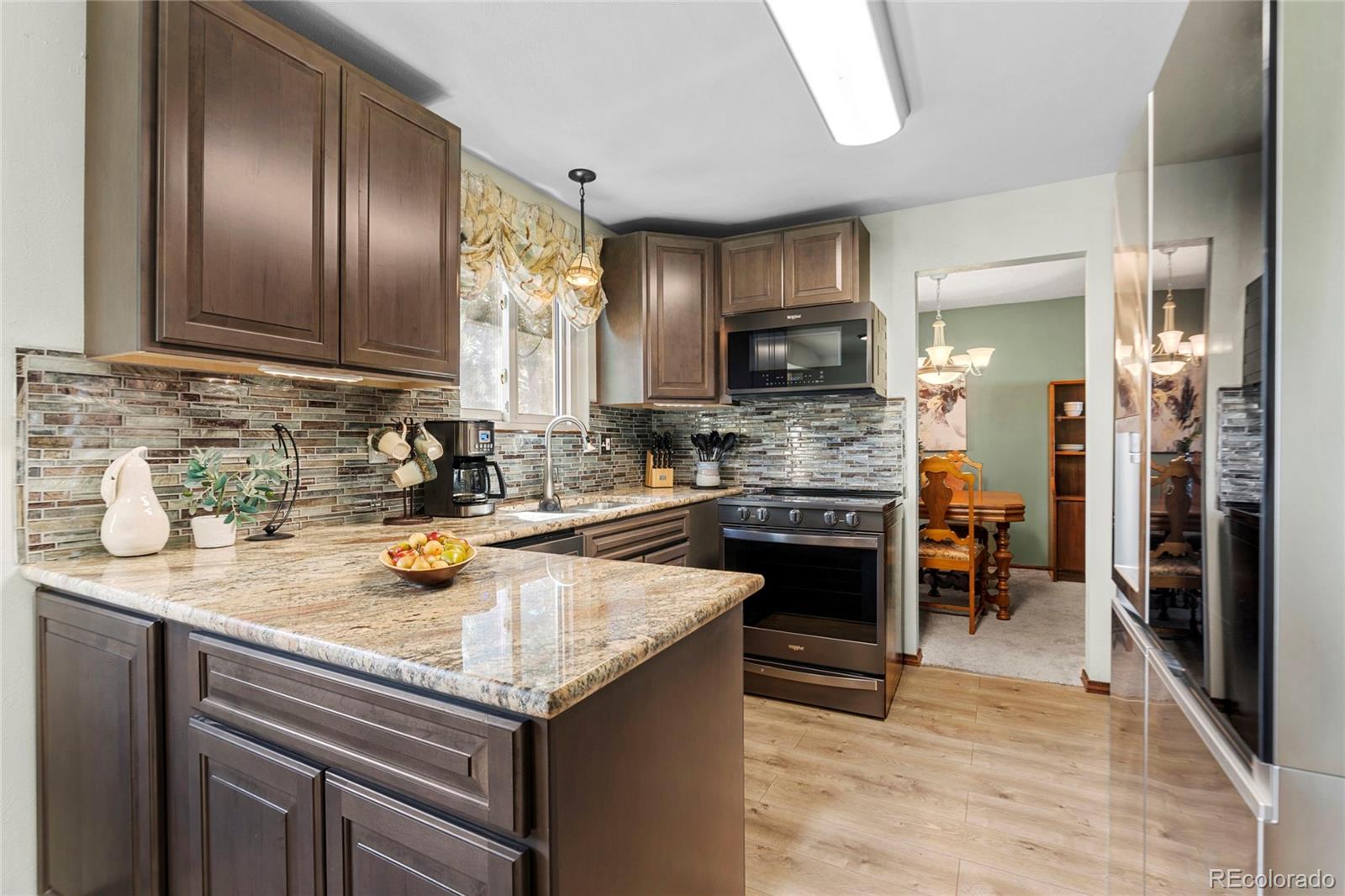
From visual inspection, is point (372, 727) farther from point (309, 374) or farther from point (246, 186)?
point (246, 186)

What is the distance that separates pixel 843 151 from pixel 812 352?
97 centimetres

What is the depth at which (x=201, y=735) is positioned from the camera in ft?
3.74

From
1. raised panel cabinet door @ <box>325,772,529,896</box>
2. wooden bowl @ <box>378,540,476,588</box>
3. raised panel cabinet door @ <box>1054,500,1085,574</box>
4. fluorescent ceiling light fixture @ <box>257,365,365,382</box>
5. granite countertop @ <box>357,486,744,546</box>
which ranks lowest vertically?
raised panel cabinet door @ <box>1054,500,1085,574</box>

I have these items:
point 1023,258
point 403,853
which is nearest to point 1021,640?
point 1023,258

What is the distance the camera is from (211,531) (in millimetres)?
1703

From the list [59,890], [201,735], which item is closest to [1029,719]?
Answer: [201,735]

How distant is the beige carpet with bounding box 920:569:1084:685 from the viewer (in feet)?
10.8

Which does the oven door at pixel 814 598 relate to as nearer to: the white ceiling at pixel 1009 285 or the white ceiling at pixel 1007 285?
the white ceiling at pixel 1007 285

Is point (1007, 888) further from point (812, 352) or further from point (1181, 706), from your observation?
point (812, 352)

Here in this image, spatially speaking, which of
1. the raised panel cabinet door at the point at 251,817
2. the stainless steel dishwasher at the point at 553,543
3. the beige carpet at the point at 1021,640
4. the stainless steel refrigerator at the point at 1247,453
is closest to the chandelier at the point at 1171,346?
the stainless steel refrigerator at the point at 1247,453

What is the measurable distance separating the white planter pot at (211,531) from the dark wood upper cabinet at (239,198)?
431 millimetres

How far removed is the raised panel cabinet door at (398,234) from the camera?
1.85 metres

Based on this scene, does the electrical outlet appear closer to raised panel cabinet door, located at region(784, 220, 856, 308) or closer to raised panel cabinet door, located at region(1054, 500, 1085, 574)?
raised panel cabinet door, located at region(784, 220, 856, 308)

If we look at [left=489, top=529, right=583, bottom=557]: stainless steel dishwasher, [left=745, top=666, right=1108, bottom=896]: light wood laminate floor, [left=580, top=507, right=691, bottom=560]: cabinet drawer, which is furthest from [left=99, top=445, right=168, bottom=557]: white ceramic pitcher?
[left=745, top=666, right=1108, bottom=896]: light wood laminate floor
